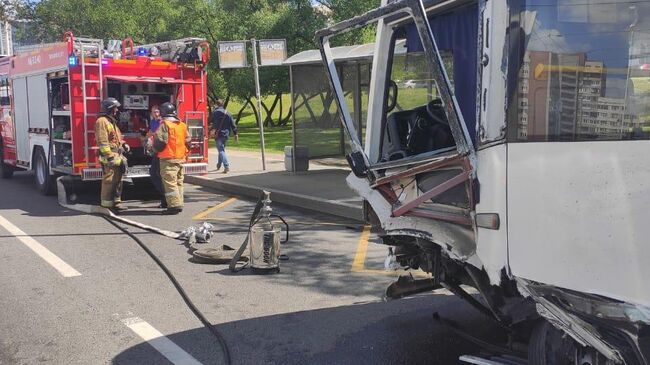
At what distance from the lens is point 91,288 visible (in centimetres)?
584

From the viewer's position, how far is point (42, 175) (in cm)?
1201

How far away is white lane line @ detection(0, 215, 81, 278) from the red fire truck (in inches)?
73.0

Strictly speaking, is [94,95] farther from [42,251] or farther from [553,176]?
[553,176]

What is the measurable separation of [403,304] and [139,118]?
7.93m

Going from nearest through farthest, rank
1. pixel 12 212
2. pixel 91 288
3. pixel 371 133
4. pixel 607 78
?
1. pixel 607 78
2. pixel 371 133
3. pixel 91 288
4. pixel 12 212

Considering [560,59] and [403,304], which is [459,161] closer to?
[560,59]

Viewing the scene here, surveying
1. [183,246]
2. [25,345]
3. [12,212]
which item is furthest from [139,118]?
[25,345]

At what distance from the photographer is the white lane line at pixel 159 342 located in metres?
4.20

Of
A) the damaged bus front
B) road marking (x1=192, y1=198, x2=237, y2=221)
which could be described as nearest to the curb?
road marking (x1=192, y1=198, x2=237, y2=221)

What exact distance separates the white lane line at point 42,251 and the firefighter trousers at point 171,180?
2229 mm

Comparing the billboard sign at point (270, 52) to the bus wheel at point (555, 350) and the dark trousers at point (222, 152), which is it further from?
the bus wheel at point (555, 350)

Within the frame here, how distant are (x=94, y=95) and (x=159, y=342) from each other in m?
6.95

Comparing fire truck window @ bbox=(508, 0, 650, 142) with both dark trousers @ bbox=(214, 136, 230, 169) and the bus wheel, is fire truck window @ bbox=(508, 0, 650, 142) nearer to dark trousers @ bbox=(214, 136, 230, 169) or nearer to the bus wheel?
→ the bus wheel

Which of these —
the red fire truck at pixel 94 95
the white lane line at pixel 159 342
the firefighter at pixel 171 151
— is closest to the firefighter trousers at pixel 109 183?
the red fire truck at pixel 94 95
